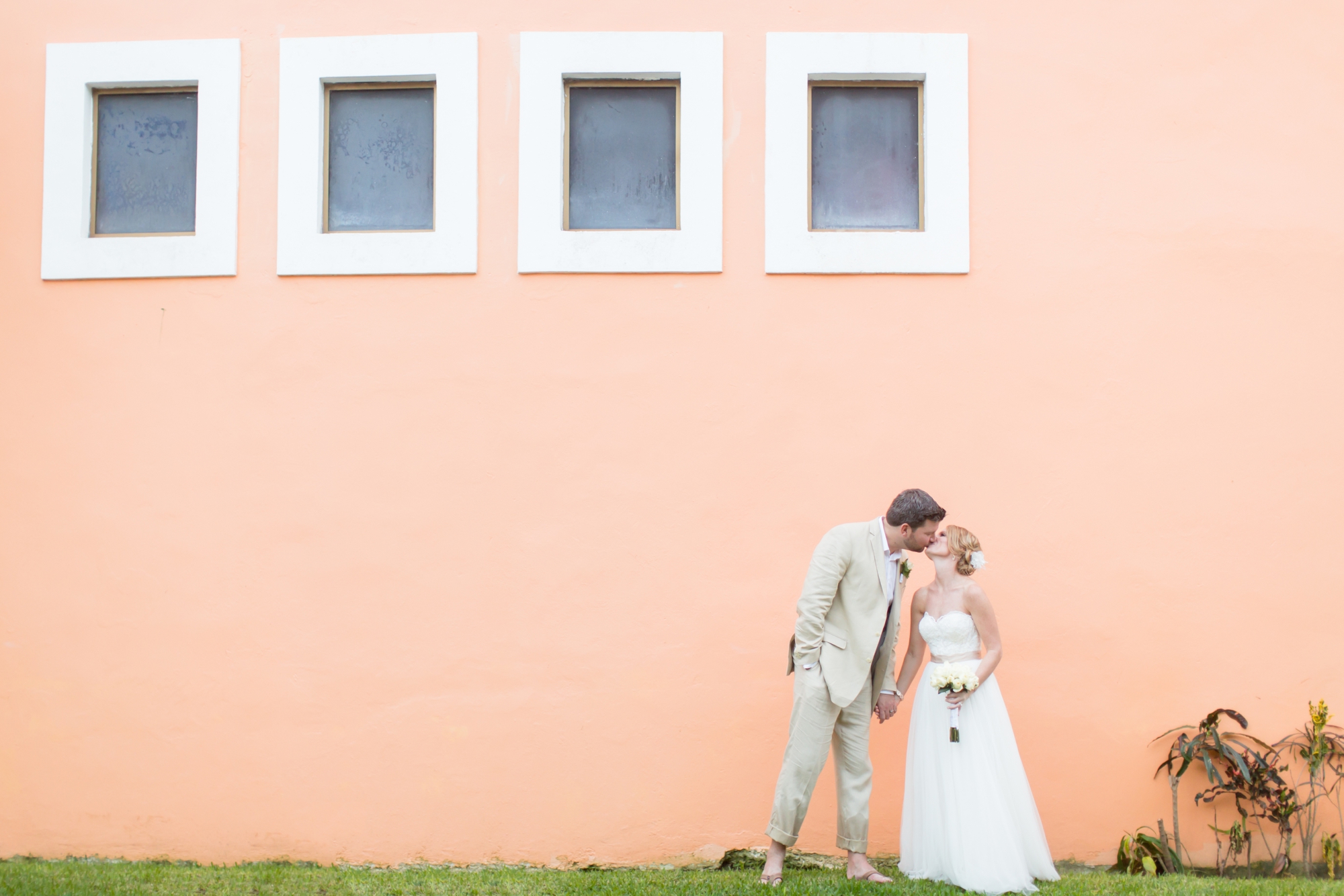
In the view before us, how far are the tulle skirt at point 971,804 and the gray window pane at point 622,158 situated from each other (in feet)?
10.2

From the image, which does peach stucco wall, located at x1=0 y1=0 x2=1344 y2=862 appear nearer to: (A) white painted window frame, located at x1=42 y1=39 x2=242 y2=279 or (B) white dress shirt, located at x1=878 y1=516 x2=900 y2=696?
(A) white painted window frame, located at x1=42 y1=39 x2=242 y2=279

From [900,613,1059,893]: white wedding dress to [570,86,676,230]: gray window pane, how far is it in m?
2.89

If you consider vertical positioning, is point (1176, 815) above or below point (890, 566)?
below

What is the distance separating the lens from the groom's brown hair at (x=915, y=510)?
4891 millimetres

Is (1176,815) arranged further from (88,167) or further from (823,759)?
(88,167)

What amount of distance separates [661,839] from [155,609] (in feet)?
10.5

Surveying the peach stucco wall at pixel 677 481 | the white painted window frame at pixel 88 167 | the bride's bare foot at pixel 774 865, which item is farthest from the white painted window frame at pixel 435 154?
the bride's bare foot at pixel 774 865

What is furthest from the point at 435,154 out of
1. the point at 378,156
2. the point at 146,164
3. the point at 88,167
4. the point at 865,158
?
the point at 865,158

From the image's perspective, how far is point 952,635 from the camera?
519 cm

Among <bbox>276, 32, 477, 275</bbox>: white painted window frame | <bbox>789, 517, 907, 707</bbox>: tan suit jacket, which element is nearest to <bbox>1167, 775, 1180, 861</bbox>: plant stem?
<bbox>789, 517, 907, 707</bbox>: tan suit jacket

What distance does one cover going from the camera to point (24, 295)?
19.8 feet

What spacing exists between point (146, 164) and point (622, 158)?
2924 mm

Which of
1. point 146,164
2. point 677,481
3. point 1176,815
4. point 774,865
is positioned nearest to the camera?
point 774,865

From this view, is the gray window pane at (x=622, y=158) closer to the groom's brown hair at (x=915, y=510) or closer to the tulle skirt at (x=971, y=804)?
the groom's brown hair at (x=915, y=510)
